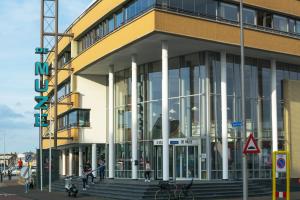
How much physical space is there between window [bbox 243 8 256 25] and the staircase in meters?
10.2

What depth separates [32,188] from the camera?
45156 mm

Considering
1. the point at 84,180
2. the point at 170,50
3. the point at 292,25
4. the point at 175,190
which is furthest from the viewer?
the point at 292,25

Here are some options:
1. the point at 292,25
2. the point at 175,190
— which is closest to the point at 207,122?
the point at 175,190

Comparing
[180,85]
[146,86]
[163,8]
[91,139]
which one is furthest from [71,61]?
[163,8]

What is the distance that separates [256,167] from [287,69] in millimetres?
7782

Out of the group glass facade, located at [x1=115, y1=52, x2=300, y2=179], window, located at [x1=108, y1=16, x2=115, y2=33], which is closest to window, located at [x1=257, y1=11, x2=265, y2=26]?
glass facade, located at [x1=115, y1=52, x2=300, y2=179]

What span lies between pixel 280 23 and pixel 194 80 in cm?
763

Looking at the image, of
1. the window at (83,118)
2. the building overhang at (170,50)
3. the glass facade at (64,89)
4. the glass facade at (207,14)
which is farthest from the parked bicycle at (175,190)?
the glass facade at (64,89)

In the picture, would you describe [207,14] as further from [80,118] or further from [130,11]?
[80,118]

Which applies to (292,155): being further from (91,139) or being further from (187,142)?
(91,139)

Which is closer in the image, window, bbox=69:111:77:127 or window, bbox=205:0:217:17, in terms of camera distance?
window, bbox=205:0:217:17

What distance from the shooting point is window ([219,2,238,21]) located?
116 ft

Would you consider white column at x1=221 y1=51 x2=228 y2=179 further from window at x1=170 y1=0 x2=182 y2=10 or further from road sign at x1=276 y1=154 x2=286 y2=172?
road sign at x1=276 y1=154 x2=286 y2=172

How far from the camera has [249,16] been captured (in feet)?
120
